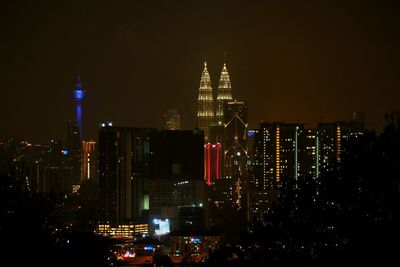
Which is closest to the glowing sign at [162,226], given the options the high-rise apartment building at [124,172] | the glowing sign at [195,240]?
the high-rise apartment building at [124,172]

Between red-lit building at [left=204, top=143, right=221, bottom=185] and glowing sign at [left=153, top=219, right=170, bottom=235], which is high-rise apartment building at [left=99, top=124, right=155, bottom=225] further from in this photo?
red-lit building at [left=204, top=143, right=221, bottom=185]

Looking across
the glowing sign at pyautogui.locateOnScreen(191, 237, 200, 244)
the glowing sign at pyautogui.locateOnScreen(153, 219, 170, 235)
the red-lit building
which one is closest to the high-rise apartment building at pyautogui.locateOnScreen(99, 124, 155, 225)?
the glowing sign at pyautogui.locateOnScreen(153, 219, 170, 235)

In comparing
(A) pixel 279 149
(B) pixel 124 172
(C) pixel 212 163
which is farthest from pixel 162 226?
(C) pixel 212 163

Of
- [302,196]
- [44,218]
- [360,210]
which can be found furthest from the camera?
[302,196]

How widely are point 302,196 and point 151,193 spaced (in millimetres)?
49598

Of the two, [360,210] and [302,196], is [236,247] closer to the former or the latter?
[302,196]

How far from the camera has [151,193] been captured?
212 ft

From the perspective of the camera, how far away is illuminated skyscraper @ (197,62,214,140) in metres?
86.4

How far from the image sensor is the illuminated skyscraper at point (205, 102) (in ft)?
284

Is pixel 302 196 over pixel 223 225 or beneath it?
over

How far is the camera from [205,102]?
88.0 metres

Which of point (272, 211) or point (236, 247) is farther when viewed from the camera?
point (236, 247)

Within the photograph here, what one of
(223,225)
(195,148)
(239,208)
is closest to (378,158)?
(223,225)

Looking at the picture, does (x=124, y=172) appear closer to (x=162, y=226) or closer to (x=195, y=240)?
(x=162, y=226)
